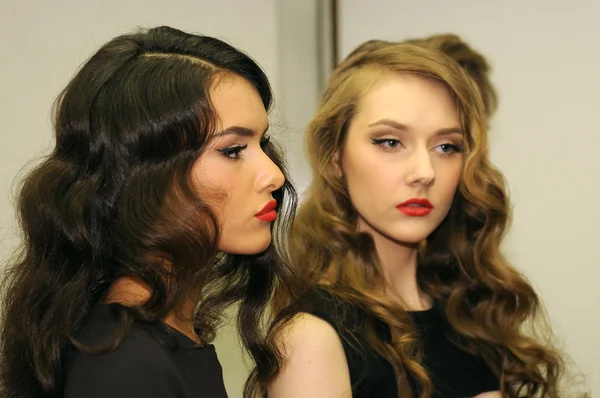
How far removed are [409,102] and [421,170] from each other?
5.3 inches

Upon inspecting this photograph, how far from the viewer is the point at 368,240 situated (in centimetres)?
154

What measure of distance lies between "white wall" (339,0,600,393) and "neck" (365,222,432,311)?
57cm

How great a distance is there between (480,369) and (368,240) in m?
0.35

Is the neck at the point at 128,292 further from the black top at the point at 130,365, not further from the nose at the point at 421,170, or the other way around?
the nose at the point at 421,170

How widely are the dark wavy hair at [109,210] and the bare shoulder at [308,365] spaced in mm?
279

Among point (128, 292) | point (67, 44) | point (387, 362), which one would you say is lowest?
point (387, 362)

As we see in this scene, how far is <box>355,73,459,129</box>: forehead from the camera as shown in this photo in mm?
1474

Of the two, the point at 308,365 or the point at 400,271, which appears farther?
the point at 400,271

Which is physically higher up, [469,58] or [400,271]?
[469,58]

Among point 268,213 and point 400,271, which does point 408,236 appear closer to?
point 400,271

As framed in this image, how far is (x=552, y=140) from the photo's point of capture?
80.0 inches

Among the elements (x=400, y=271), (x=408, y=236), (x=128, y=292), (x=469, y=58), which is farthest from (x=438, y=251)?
(x=128, y=292)

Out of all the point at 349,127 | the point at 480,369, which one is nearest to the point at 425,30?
the point at 349,127

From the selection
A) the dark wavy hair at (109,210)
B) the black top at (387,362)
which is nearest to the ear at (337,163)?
the black top at (387,362)
